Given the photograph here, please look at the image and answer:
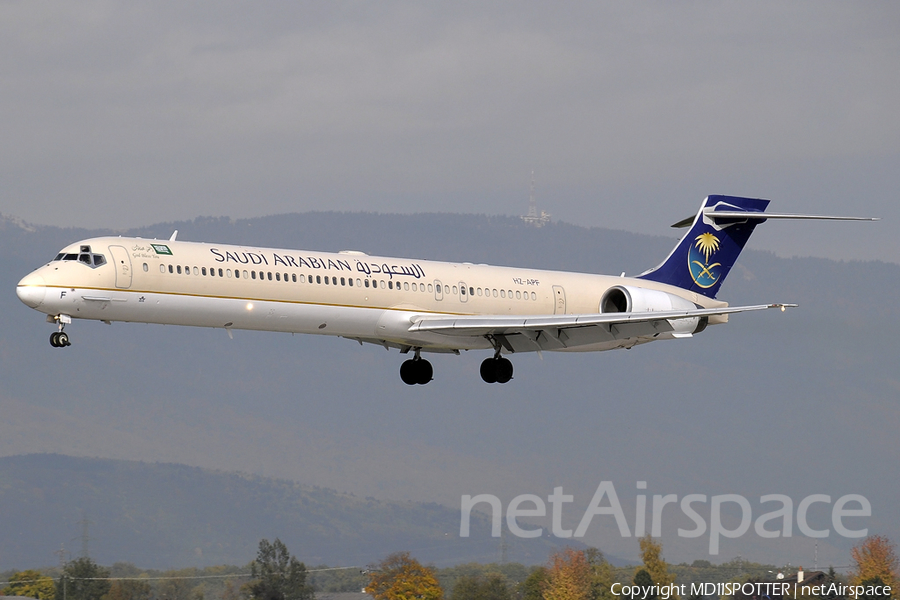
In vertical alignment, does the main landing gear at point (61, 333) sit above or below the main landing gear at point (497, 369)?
below

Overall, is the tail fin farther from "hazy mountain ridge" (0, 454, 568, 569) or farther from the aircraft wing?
"hazy mountain ridge" (0, 454, 568, 569)

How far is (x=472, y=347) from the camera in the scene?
37.6 metres

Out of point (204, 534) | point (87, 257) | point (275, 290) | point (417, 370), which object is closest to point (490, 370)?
point (417, 370)

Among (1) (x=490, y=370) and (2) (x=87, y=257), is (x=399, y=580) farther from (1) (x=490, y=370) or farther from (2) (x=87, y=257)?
(2) (x=87, y=257)

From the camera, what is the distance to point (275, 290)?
32906 mm

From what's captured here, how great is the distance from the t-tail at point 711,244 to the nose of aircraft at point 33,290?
66.0 ft

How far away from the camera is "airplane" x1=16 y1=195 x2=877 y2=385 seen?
102ft

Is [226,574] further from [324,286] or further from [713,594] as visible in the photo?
[324,286]

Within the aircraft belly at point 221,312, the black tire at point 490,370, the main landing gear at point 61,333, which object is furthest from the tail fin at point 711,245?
the main landing gear at point 61,333

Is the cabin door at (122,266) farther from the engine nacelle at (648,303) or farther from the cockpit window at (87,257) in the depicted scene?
the engine nacelle at (648,303)

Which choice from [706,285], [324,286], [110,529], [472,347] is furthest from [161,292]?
[110,529]

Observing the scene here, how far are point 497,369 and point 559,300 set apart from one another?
9.83ft

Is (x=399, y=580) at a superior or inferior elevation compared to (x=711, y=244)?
inferior

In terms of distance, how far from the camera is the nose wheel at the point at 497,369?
38.7 meters
